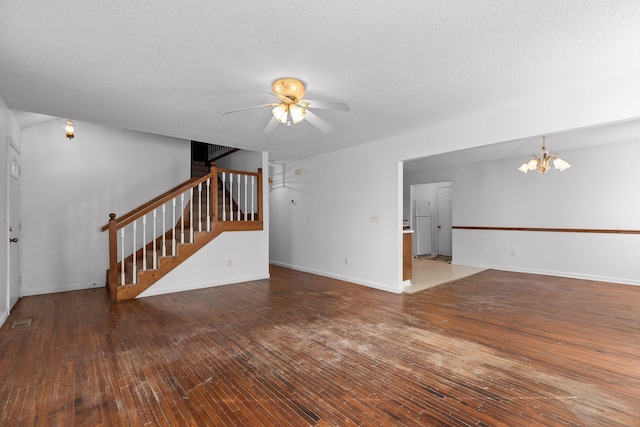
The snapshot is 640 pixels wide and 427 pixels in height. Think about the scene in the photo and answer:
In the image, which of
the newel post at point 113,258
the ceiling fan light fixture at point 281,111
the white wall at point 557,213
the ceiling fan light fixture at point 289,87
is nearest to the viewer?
the ceiling fan light fixture at point 289,87

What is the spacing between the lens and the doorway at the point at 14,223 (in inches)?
150

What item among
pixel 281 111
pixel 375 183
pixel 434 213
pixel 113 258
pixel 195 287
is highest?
pixel 281 111

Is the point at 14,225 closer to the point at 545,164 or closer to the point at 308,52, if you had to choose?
the point at 308,52

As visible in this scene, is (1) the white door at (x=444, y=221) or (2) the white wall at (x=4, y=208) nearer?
(2) the white wall at (x=4, y=208)

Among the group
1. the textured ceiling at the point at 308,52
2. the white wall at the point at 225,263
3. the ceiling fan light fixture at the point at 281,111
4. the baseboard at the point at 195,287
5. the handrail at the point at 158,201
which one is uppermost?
the textured ceiling at the point at 308,52

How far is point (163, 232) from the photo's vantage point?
4895 millimetres

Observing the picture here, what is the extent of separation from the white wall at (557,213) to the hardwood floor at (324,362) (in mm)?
1600

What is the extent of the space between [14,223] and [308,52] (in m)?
4.52

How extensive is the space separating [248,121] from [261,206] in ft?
7.05

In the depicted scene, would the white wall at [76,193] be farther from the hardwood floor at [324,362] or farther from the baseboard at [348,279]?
the baseboard at [348,279]

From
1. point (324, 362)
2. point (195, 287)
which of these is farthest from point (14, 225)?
point (324, 362)

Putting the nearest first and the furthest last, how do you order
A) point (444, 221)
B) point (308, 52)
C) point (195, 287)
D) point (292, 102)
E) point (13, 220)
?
1. point (308, 52)
2. point (292, 102)
3. point (13, 220)
4. point (195, 287)
5. point (444, 221)

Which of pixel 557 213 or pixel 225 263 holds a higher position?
pixel 557 213

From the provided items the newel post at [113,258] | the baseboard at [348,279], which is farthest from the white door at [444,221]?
the newel post at [113,258]
